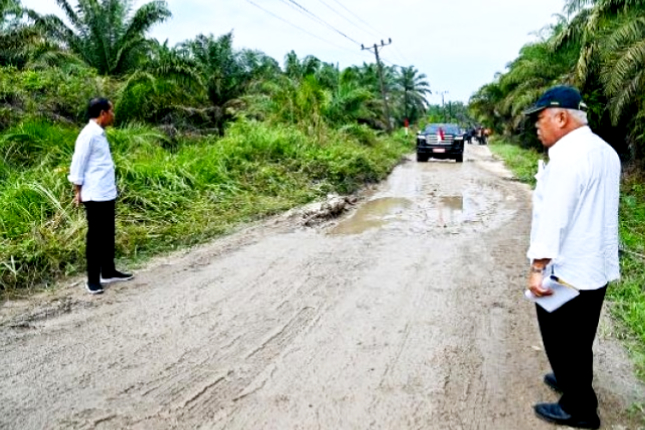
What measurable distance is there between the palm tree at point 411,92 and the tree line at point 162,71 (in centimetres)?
3440

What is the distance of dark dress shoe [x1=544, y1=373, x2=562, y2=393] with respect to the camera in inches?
133

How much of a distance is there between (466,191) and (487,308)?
26.6 feet

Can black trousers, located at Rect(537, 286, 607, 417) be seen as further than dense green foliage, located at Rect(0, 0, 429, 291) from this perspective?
No

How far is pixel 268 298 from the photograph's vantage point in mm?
5047

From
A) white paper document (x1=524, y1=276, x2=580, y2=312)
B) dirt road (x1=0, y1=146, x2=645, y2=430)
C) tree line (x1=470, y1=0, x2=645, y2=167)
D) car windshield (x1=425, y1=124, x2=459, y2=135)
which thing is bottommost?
dirt road (x1=0, y1=146, x2=645, y2=430)

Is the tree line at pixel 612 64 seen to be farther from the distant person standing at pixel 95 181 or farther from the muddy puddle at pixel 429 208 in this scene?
the distant person standing at pixel 95 181

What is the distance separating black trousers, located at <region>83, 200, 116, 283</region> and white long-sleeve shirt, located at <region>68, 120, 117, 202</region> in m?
0.11

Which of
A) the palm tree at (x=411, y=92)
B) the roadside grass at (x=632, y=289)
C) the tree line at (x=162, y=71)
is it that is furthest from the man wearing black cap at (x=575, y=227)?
the palm tree at (x=411, y=92)

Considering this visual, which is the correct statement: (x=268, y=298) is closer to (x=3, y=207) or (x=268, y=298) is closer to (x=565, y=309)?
(x=565, y=309)

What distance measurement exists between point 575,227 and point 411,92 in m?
64.6

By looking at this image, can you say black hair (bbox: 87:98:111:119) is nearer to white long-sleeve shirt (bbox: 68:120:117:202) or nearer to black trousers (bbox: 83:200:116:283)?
white long-sleeve shirt (bbox: 68:120:117:202)

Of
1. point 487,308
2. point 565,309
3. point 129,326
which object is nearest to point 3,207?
point 129,326

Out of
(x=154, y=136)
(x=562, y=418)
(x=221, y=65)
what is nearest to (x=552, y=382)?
(x=562, y=418)


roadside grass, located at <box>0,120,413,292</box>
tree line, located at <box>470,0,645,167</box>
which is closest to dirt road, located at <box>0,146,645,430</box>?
roadside grass, located at <box>0,120,413,292</box>
